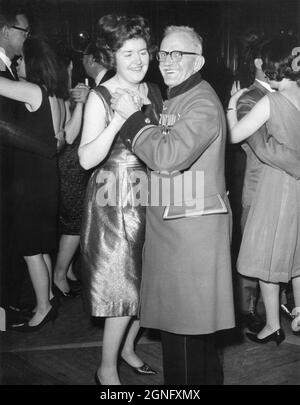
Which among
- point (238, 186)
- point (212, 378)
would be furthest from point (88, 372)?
point (238, 186)

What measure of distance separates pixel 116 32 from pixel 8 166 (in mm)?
1274

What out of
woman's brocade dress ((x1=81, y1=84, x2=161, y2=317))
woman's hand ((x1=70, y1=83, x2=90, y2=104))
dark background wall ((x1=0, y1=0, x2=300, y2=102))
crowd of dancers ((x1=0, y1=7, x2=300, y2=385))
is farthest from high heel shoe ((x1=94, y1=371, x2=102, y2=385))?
dark background wall ((x1=0, y1=0, x2=300, y2=102))

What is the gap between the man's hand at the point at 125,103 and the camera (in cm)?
176

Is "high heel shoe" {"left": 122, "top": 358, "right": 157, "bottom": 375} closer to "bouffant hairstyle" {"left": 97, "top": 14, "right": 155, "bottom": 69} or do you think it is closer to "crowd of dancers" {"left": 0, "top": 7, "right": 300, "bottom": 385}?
"crowd of dancers" {"left": 0, "top": 7, "right": 300, "bottom": 385}

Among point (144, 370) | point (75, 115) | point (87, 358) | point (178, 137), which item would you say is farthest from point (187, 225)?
point (75, 115)

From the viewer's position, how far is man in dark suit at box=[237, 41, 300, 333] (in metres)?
2.50

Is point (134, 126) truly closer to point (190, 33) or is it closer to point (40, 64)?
point (190, 33)

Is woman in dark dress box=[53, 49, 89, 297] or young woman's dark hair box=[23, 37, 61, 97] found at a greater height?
young woman's dark hair box=[23, 37, 61, 97]


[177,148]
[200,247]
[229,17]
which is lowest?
[200,247]

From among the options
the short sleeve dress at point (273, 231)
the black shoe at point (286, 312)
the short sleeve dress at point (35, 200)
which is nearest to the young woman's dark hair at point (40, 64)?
the short sleeve dress at point (35, 200)

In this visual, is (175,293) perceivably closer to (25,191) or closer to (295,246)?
(295,246)

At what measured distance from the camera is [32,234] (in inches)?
115

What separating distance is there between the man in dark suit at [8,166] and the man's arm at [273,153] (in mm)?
1312

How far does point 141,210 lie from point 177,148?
0.51m
